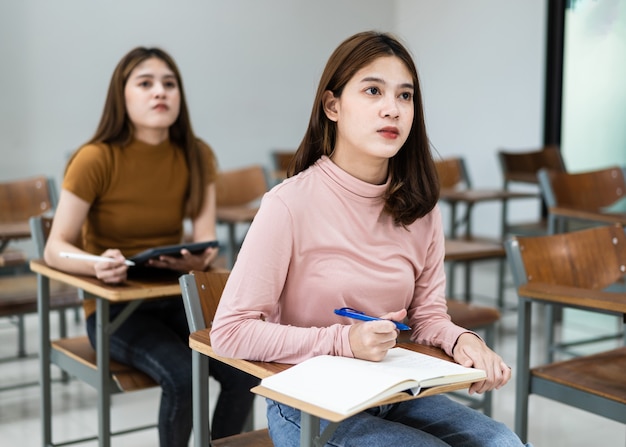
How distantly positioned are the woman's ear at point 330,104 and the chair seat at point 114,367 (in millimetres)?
963

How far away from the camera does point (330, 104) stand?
1661 millimetres

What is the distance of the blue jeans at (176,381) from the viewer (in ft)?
7.25

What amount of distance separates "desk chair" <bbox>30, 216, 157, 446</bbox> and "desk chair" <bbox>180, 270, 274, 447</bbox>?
1.87ft

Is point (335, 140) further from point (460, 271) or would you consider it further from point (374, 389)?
point (460, 271)

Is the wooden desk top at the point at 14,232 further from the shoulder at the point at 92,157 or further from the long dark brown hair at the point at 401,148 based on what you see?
the long dark brown hair at the point at 401,148

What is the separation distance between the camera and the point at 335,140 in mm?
1712

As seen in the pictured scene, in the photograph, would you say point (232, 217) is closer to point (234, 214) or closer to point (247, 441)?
point (234, 214)

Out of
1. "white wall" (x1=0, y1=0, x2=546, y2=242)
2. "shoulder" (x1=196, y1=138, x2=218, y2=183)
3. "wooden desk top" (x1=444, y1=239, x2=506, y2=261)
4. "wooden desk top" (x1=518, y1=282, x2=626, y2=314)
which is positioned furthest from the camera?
"white wall" (x1=0, y1=0, x2=546, y2=242)

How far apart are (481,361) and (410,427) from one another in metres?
0.17

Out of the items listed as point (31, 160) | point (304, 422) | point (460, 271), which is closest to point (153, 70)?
point (304, 422)

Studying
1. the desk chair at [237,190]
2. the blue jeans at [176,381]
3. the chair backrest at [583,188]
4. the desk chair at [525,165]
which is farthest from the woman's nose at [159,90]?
the desk chair at [525,165]

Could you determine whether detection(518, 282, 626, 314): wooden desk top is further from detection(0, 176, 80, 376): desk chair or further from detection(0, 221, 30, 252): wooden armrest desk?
detection(0, 221, 30, 252): wooden armrest desk

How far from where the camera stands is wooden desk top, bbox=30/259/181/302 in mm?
2123

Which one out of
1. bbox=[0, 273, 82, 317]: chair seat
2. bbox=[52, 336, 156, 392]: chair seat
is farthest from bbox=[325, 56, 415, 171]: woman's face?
bbox=[0, 273, 82, 317]: chair seat
